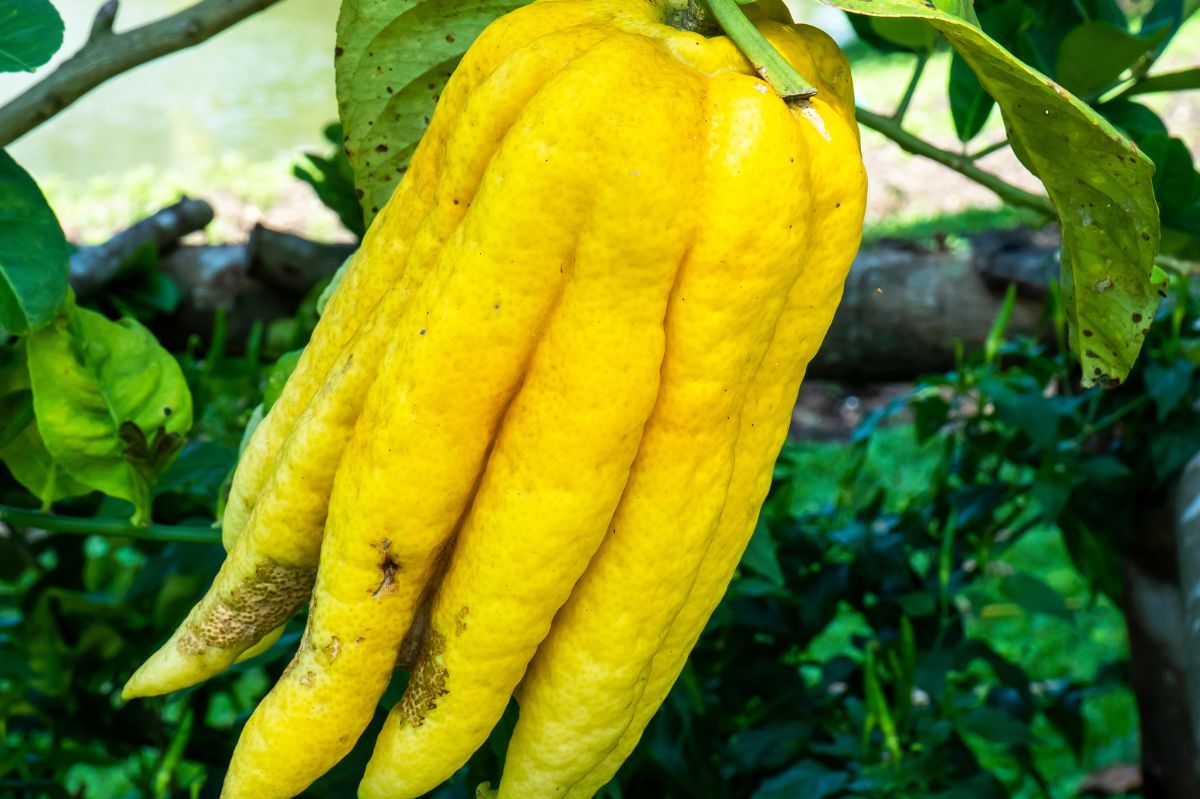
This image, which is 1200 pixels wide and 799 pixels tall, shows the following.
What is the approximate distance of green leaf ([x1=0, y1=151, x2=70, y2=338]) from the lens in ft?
3.03

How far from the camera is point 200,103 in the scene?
8516mm

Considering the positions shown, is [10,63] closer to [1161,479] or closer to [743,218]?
[743,218]

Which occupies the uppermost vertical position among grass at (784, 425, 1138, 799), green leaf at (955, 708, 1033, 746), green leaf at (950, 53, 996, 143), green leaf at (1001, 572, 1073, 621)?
green leaf at (950, 53, 996, 143)

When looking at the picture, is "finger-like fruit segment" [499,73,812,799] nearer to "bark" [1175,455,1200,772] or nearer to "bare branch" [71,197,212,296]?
"bark" [1175,455,1200,772]

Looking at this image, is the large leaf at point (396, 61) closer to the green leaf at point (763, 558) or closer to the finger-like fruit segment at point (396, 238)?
the finger-like fruit segment at point (396, 238)

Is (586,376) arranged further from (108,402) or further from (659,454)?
(108,402)

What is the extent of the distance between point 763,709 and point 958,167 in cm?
76

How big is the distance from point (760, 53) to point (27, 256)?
60 cm

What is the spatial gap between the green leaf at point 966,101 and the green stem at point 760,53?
694mm

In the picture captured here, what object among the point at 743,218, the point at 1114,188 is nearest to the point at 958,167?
the point at 1114,188

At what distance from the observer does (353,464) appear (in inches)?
25.5

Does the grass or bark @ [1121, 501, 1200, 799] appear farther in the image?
the grass

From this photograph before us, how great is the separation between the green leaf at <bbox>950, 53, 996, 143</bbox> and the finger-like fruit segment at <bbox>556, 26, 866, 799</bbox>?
61 cm

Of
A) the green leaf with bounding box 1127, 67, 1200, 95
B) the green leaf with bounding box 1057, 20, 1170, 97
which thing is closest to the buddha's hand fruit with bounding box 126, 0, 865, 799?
the green leaf with bounding box 1057, 20, 1170, 97
